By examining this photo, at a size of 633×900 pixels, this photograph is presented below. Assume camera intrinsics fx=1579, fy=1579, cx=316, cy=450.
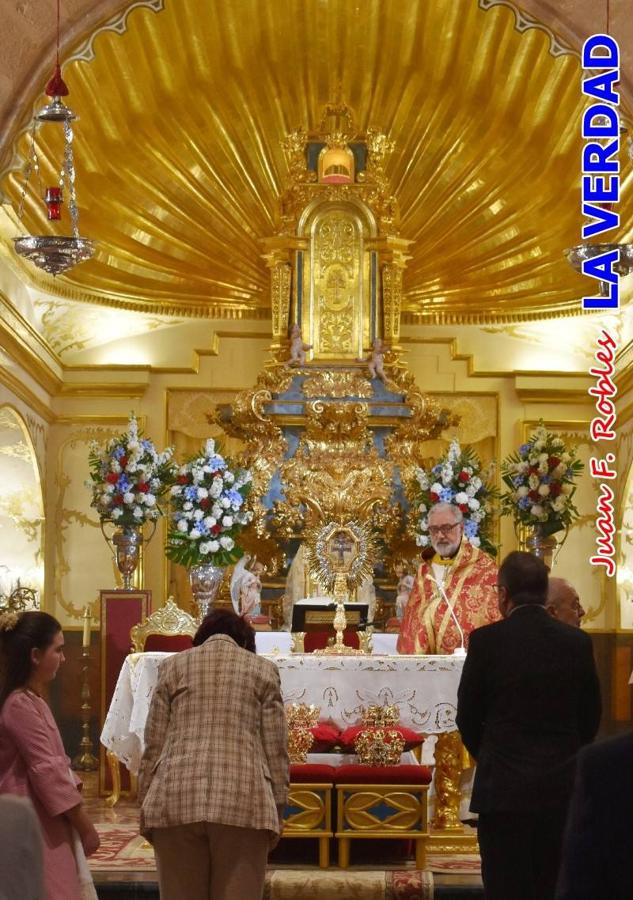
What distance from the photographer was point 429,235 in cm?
1476

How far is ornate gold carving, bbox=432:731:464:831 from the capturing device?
28.8ft

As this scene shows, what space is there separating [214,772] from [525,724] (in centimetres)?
104

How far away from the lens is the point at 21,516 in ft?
45.7

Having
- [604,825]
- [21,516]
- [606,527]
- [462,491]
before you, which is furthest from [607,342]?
[604,825]

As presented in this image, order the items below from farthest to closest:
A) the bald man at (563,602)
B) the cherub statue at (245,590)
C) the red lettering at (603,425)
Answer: the red lettering at (603,425), the cherub statue at (245,590), the bald man at (563,602)

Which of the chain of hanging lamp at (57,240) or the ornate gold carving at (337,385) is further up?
the chain of hanging lamp at (57,240)

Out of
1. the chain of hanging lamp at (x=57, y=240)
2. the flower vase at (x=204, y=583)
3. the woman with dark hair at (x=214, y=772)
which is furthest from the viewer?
the flower vase at (x=204, y=583)

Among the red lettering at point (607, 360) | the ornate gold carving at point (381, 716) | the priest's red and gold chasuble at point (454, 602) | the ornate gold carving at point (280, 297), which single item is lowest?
the ornate gold carving at point (381, 716)

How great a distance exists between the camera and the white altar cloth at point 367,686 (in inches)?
327

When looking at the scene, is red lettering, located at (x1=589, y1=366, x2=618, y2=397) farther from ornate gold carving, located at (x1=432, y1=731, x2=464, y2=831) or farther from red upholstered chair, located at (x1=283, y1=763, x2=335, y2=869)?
red upholstered chair, located at (x1=283, y1=763, x2=335, y2=869)

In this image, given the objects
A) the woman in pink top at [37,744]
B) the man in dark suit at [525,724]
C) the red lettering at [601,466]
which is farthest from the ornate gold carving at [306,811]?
the red lettering at [601,466]

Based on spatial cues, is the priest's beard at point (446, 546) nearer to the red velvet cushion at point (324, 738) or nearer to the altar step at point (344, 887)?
the red velvet cushion at point (324, 738)

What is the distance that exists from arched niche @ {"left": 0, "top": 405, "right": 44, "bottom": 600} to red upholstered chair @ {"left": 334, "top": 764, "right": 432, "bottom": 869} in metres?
6.35

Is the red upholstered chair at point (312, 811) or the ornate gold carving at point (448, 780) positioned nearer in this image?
the red upholstered chair at point (312, 811)
